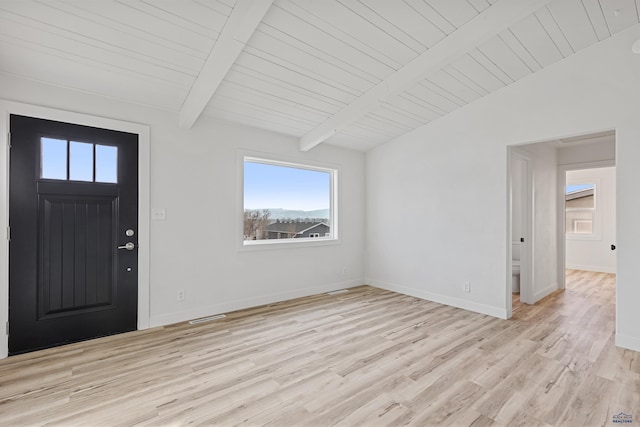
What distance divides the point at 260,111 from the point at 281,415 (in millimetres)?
3171

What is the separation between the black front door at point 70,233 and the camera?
8.93 feet

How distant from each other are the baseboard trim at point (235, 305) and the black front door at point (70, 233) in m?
0.31

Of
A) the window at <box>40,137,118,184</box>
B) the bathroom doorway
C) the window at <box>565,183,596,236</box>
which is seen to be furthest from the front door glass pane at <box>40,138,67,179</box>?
the window at <box>565,183,596,236</box>

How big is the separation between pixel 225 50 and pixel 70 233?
2255 mm

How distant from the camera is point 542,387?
7.27ft

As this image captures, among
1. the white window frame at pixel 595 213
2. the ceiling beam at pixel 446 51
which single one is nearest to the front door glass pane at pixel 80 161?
the ceiling beam at pixel 446 51

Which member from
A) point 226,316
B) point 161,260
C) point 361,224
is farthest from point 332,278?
point 161,260

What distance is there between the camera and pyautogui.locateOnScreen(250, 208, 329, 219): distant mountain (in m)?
4.59

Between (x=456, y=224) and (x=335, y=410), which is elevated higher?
(x=456, y=224)

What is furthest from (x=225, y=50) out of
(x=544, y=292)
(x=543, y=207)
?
(x=544, y=292)

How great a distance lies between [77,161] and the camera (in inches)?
117

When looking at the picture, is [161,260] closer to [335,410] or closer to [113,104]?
[113,104]

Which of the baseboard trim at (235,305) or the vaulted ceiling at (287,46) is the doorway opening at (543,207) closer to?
the vaulted ceiling at (287,46)

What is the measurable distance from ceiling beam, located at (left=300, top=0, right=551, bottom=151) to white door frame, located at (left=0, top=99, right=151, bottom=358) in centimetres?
229
